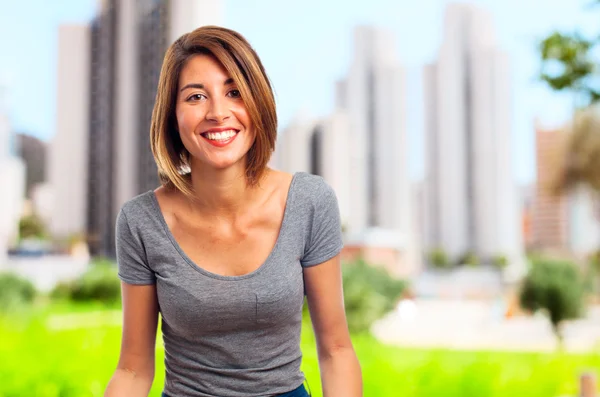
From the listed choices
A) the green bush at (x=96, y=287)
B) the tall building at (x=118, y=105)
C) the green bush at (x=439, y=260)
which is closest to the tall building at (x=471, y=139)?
the green bush at (x=439, y=260)

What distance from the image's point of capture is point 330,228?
2.53ft

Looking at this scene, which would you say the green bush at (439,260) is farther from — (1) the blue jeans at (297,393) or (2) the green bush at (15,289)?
(1) the blue jeans at (297,393)

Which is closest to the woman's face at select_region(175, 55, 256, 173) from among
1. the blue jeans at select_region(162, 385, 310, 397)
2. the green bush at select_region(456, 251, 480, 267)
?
the blue jeans at select_region(162, 385, 310, 397)

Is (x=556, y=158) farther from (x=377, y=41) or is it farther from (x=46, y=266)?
(x=377, y=41)

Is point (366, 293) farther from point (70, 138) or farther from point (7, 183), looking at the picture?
point (70, 138)

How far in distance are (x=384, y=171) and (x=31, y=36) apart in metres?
17.2

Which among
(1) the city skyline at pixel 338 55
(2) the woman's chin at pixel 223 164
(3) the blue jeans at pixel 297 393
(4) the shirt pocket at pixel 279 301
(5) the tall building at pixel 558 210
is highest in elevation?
(1) the city skyline at pixel 338 55

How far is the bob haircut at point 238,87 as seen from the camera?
2.33 ft

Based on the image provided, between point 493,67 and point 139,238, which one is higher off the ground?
point 493,67

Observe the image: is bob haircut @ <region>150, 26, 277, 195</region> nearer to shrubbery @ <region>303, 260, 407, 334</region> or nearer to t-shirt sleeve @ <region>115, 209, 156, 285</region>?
t-shirt sleeve @ <region>115, 209, 156, 285</region>

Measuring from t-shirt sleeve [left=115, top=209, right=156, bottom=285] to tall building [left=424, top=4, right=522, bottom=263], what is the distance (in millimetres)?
31584

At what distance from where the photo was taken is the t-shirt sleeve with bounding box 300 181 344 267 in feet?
2.49

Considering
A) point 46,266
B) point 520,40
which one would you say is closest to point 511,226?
point 46,266

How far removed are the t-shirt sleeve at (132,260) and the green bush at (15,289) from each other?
30.2 feet
